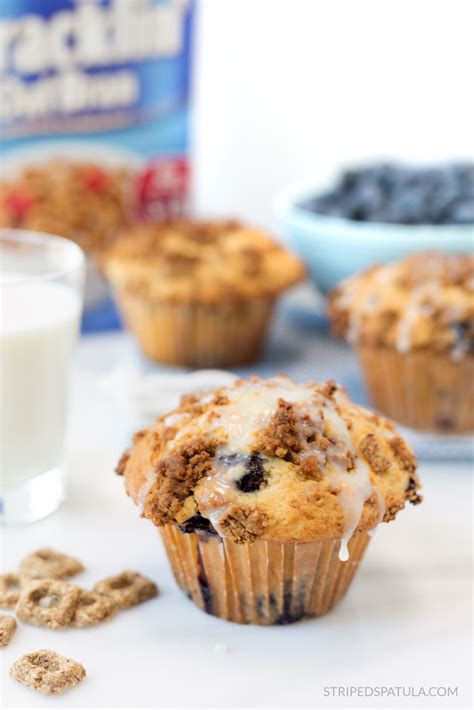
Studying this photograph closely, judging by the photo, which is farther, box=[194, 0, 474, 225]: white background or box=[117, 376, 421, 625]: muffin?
box=[194, 0, 474, 225]: white background

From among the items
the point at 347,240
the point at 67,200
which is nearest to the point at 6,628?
the point at 347,240

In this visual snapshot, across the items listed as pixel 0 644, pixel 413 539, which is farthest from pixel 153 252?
pixel 0 644

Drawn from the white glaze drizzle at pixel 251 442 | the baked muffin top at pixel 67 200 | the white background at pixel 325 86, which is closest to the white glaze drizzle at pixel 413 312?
the white glaze drizzle at pixel 251 442

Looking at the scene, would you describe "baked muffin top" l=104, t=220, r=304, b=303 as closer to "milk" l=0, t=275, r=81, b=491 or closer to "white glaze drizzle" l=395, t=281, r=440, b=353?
"white glaze drizzle" l=395, t=281, r=440, b=353

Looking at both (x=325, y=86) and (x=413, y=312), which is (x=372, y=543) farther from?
(x=325, y=86)

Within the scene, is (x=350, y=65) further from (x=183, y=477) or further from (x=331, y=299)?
(x=183, y=477)

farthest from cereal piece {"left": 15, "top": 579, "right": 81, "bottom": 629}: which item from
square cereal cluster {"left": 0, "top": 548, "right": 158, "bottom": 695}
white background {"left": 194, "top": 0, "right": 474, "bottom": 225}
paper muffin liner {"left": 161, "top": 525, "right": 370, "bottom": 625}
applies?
white background {"left": 194, "top": 0, "right": 474, "bottom": 225}

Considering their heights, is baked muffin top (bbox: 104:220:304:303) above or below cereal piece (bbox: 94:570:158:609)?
above
